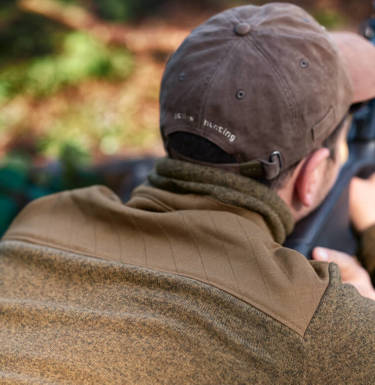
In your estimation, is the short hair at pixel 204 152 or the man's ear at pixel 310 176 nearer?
the short hair at pixel 204 152

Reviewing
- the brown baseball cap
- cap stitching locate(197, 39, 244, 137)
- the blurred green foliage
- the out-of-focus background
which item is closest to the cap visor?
the brown baseball cap

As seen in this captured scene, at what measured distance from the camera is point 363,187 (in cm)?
233

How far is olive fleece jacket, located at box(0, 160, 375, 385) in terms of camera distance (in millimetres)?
1229

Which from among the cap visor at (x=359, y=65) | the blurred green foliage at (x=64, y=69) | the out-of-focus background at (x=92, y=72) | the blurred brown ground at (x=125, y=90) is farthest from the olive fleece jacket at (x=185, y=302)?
the blurred green foliage at (x=64, y=69)

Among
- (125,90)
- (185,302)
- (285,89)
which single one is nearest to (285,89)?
(285,89)

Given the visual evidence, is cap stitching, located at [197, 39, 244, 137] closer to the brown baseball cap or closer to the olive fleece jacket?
the brown baseball cap

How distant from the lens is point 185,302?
1311 mm

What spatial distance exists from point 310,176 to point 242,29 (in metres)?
0.57

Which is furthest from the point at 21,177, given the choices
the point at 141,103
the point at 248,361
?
the point at 141,103

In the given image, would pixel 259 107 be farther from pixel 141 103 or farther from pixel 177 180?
pixel 141 103

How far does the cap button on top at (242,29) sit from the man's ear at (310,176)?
49 cm

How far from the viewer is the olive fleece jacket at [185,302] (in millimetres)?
1229

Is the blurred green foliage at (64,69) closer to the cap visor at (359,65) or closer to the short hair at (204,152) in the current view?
the cap visor at (359,65)

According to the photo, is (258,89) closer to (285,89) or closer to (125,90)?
(285,89)
